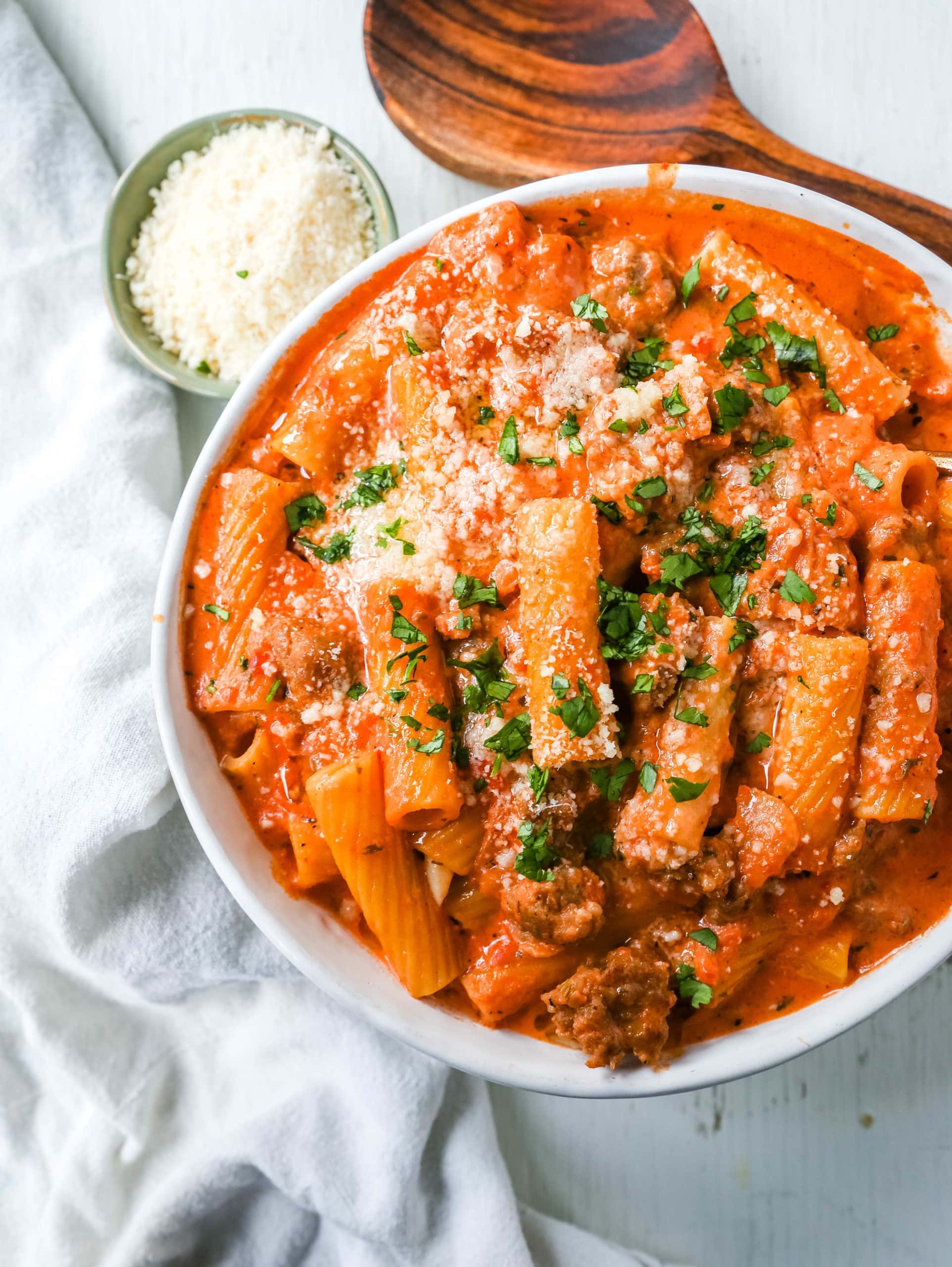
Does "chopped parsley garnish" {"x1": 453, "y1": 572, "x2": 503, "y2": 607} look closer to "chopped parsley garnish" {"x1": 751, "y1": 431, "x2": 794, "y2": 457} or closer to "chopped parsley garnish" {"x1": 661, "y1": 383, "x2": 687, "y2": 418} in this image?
"chopped parsley garnish" {"x1": 661, "y1": 383, "x2": 687, "y2": 418}

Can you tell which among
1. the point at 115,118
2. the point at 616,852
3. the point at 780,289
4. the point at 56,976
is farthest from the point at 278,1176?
the point at 115,118

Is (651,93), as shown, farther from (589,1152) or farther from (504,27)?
(589,1152)

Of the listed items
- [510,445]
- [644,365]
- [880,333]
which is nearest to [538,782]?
[510,445]

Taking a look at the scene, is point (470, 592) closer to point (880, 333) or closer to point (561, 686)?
point (561, 686)

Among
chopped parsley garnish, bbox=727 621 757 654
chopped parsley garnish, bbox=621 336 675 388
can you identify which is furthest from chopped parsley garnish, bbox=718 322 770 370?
chopped parsley garnish, bbox=727 621 757 654

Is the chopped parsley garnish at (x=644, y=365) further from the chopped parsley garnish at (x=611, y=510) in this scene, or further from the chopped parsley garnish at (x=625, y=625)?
the chopped parsley garnish at (x=625, y=625)

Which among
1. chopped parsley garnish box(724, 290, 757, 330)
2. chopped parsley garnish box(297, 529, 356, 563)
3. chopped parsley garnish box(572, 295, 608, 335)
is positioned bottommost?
chopped parsley garnish box(297, 529, 356, 563)
